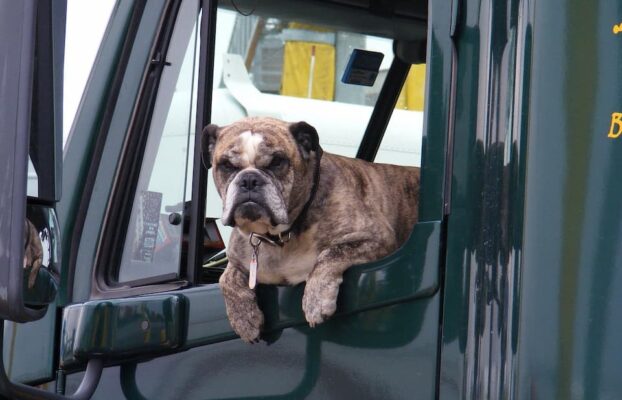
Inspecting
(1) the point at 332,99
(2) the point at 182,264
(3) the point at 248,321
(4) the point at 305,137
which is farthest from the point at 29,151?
(1) the point at 332,99

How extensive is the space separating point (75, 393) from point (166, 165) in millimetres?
608

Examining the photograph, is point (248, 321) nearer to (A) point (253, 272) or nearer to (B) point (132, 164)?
(A) point (253, 272)

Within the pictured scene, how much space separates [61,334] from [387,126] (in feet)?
6.92

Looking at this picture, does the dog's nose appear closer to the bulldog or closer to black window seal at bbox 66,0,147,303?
the bulldog

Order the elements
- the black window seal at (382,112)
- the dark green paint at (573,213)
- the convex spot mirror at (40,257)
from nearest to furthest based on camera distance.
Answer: the dark green paint at (573,213) < the convex spot mirror at (40,257) < the black window seal at (382,112)

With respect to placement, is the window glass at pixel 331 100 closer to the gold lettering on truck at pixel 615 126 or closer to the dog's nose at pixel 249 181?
the dog's nose at pixel 249 181

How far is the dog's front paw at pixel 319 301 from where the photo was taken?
2154mm

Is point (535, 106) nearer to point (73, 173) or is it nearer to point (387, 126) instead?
point (73, 173)

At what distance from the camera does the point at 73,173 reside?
269 centimetres

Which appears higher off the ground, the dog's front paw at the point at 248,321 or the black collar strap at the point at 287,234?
the black collar strap at the point at 287,234

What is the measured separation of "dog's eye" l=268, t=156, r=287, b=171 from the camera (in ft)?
8.48

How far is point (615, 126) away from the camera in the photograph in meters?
1.79

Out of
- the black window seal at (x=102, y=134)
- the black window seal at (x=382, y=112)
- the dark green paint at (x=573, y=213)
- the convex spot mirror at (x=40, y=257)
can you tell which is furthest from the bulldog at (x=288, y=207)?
the black window seal at (x=382, y=112)

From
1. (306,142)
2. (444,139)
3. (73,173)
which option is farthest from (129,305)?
(444,139)
